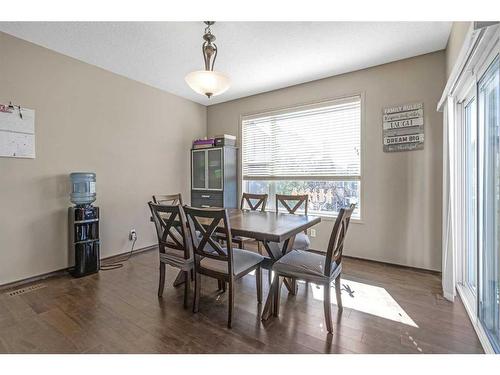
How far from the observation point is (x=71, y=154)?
2.97 m

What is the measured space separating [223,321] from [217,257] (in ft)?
1.65

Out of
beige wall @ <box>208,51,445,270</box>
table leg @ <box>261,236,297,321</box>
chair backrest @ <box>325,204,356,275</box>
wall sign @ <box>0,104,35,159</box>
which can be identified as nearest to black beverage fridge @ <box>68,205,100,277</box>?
wall sign @ <box>0,104,35,159</box>

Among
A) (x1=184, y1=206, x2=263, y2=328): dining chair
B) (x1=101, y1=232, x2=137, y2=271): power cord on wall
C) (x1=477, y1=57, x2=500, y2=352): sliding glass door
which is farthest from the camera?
(x1=101, y1=232, x2=137, y2=271): power cord on wall

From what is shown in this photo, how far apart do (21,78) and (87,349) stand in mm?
2783

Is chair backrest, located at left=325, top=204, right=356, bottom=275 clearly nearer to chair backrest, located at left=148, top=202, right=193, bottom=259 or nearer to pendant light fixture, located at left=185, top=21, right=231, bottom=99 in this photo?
chair backrest, located at left=148, top=202, right=193, bottom=259

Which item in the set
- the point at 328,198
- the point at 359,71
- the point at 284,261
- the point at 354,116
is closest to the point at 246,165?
the point at 328,198

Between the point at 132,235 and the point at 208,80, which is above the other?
the point at 208,80

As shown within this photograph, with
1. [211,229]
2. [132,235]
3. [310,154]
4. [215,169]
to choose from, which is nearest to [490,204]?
[211,229]

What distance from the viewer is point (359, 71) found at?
3271mm

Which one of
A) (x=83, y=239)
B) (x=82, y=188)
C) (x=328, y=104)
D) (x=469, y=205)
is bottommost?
(x=83, y=239)

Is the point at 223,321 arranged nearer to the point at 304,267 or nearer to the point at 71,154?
the point at 304,267

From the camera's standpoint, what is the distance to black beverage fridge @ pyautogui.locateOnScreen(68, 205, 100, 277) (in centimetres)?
279

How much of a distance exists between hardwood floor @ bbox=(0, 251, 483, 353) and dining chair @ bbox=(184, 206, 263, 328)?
0.21 metres
